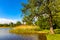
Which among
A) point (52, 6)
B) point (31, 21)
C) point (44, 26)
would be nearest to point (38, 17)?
point (31, 21)

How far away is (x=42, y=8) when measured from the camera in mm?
34938

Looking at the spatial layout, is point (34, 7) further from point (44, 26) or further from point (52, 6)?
point (44, 26)

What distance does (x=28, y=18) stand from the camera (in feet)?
121

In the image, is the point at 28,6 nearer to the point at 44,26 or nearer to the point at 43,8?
the point at 43,8

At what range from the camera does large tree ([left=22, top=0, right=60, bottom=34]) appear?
34719 mm

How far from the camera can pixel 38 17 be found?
122 ft

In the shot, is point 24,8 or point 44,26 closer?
point 24,8

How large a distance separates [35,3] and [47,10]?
3022mm

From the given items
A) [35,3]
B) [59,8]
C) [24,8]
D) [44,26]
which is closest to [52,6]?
[59,8]

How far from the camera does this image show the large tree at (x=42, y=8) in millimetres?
34719

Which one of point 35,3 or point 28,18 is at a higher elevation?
point 35,3

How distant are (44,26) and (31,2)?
25.8 meters

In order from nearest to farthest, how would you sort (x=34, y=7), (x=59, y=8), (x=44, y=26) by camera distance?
(x=59, y=8) → (x=34, y=7) → (x=44, y=26)

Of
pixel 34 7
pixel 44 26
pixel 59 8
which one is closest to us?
pixel 59 8
